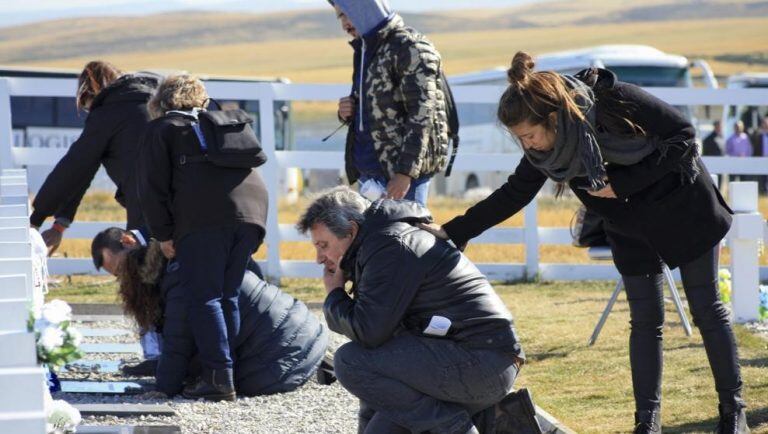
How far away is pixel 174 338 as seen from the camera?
19.7ft

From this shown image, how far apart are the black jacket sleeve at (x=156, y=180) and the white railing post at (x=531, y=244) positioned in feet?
17.6

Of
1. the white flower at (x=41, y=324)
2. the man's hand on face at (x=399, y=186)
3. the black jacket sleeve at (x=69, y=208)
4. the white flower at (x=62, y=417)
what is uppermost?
the white flower at (x=41, y=324)

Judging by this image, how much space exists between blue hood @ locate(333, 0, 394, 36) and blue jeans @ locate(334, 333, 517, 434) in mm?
2208

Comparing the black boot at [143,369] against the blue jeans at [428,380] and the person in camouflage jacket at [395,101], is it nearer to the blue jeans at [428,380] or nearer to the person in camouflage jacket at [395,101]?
the person in camouflage jacket at [395,101]

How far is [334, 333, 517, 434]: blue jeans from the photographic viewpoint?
167 inches

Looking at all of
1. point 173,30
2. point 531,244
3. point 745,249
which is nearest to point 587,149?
point 745,249

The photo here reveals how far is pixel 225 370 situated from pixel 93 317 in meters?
3.21

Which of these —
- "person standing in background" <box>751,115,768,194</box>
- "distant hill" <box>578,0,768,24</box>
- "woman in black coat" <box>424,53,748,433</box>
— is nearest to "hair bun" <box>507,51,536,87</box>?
"woman in black coat" <box>424,53,748,433</box>

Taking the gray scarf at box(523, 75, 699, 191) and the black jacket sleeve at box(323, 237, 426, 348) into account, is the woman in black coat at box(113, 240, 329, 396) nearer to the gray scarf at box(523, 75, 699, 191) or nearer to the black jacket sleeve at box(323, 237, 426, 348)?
the black jacket sleeve at box(323, 237, 426, 348)

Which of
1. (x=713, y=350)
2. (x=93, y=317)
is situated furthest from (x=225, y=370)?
(x=93, y=317)

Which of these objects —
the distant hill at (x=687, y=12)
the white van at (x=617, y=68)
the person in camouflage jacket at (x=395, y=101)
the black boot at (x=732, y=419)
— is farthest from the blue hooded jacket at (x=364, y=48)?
the distant hill at (x=687, y=12)

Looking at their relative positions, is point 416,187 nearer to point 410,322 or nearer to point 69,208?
point 410,322

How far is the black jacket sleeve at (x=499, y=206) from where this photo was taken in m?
4.75

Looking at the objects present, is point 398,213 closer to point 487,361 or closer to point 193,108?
point 487,361
